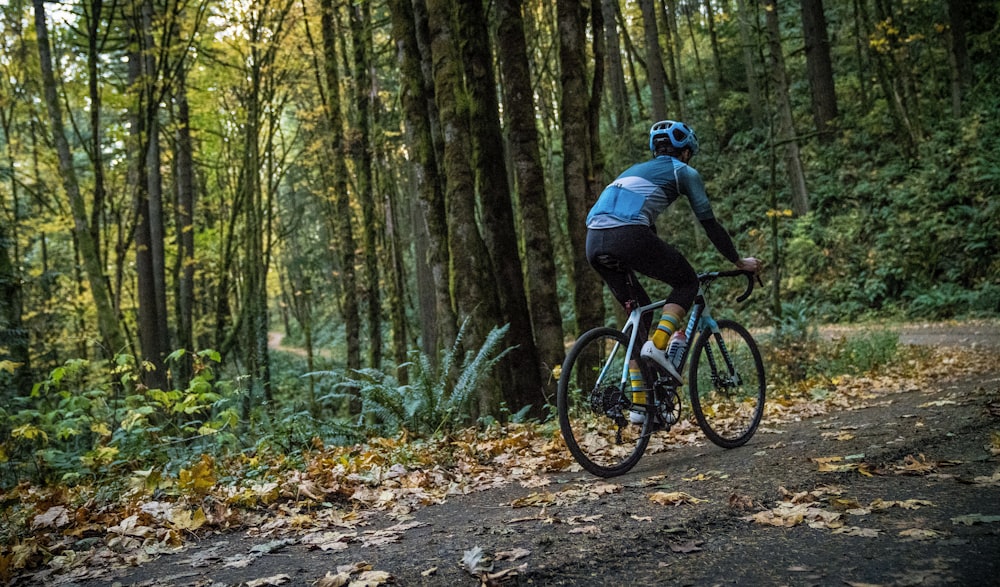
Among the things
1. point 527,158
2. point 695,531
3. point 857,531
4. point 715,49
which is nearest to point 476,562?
point 695,531

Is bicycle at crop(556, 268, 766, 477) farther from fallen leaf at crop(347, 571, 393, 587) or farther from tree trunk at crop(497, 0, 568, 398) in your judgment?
tree trunk at crop(497, 0, 568, 398)

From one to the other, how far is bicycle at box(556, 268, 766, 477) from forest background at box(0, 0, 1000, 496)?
1.82 metres

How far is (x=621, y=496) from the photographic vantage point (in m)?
4.06

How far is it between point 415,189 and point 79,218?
16.2ft

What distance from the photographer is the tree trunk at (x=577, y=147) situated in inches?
362

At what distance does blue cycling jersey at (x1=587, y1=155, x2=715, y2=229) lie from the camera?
15.9 ft

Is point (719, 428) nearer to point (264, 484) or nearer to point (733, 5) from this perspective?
point (264, 484)

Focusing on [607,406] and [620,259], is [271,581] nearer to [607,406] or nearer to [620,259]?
[607,406]

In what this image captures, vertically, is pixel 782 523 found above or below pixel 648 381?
below

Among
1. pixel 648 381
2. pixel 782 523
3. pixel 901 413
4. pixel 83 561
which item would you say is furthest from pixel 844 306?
pixel 83 561

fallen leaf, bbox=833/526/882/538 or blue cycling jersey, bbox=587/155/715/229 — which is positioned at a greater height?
blue cycling jersey, bbox=587/155/715/229

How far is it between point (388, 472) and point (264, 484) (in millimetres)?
908

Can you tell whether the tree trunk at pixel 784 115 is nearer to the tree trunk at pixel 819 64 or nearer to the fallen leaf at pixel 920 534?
the tree trunk at pixel 819 64

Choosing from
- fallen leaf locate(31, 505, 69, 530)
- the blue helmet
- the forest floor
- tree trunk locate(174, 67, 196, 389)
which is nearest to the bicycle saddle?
the blue helmet
